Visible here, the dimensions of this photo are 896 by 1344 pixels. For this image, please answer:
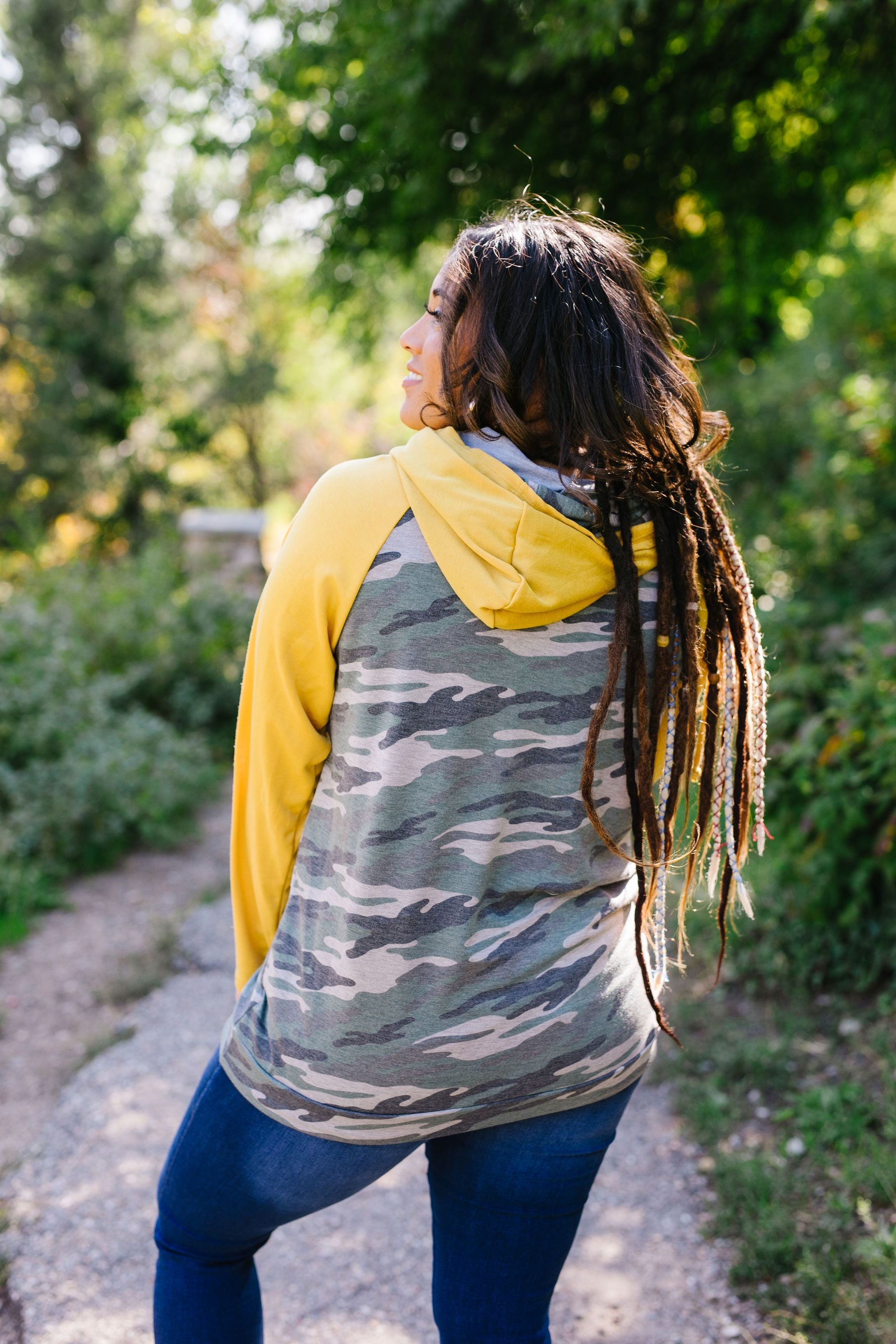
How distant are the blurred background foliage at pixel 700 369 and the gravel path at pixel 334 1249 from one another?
0.15m

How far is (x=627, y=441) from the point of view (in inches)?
41.8

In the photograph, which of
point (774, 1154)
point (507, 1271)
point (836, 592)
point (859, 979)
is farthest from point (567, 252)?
point (836, 592)

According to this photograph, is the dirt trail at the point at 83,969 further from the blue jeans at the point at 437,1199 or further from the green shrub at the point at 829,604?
the green shrub at the point at 829,604

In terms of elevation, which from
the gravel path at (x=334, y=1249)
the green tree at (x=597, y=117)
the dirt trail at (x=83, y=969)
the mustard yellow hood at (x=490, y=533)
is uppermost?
the green tree at (x=597, y=117)

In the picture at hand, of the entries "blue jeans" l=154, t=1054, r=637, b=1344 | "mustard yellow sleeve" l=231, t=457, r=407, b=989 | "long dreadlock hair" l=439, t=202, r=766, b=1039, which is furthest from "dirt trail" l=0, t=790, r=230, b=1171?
"long dreadlock hair" l=439, t=202, r=766, b=1039

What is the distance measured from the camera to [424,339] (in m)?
1.14

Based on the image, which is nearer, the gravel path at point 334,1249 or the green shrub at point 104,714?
the gravel path at point 334,1249

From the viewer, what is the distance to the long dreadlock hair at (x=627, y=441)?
104 cm

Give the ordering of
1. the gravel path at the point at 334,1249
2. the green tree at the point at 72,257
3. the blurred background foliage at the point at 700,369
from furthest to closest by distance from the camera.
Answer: the green tree at the point at 72,257
the blurred background foliage at the point at 700,369
the gravel path at the point at 334,1249

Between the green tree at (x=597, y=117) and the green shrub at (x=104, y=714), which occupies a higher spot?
the green tree at (x=597, y=117)

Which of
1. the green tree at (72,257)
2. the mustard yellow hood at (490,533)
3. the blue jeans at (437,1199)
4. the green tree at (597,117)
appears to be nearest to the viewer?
the mustard yellow hood at (490,533)

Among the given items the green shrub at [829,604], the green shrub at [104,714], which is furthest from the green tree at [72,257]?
the green shrub at [829,604]

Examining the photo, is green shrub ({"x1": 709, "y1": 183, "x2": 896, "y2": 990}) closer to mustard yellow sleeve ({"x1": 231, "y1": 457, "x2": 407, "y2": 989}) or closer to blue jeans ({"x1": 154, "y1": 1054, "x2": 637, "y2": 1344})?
mustard yellow sleeve ({"x1": 231, "y1": 457, "x2": 407, "y2": 989})

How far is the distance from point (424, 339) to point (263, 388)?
12.9 metres
